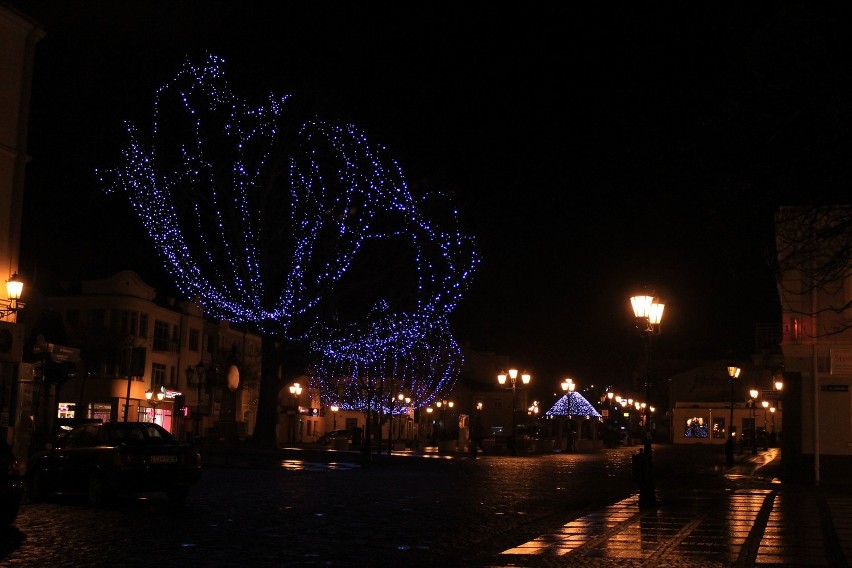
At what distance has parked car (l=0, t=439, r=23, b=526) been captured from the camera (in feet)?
44.9

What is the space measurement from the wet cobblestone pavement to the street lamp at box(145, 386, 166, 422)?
112 ft

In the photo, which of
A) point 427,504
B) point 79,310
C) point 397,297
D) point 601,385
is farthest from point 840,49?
point 601,385

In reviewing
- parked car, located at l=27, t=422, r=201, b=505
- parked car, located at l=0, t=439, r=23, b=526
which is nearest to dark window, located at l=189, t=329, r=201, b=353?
parked car, located at l=27, t=422, r=201, b=505

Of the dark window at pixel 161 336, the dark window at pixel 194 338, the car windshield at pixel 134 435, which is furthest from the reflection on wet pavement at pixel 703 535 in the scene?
the dark window at pixel 194 338

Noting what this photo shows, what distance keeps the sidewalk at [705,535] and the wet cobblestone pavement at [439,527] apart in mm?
24

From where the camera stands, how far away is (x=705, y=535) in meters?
14.0

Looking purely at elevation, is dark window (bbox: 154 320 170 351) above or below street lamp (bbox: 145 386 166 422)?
above

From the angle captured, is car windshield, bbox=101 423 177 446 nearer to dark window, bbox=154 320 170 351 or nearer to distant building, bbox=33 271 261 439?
distant building, bbox=33 271 261 439

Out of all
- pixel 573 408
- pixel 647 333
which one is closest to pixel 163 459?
pixel 647 333

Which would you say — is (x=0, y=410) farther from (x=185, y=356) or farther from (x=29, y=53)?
(x=185, y=356)

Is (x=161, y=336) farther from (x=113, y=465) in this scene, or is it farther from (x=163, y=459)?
(x=113, y=465)

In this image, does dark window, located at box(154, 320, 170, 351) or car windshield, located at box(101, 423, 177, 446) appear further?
dark window, located at box(154, 320, 170, 351)

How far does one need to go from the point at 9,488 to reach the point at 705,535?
9.56m

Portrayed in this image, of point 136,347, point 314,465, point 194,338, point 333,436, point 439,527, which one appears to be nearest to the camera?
point 439,527
